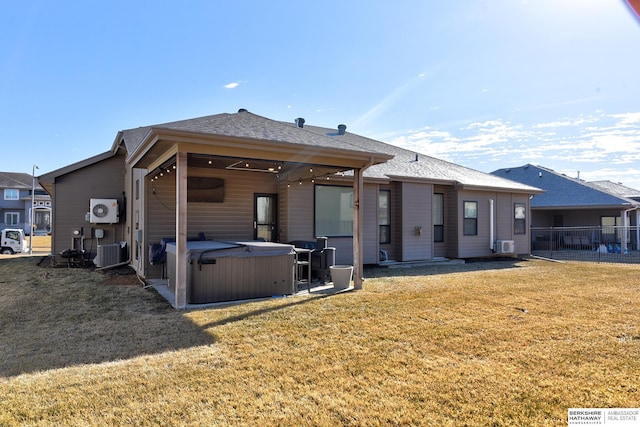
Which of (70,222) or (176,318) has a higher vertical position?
(70,222)

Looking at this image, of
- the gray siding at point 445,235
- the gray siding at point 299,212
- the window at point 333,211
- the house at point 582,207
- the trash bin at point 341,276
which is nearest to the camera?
the trash bin at point 341,276

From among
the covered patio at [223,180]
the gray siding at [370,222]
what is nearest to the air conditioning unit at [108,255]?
the covered patio at [223,180]

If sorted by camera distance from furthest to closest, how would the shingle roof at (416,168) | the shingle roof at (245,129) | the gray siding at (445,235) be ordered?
the gray siding at (445,235)
the shingle roof at (416,168)
the shingle roof at (245,129)

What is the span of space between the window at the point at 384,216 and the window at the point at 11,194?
35.3 m

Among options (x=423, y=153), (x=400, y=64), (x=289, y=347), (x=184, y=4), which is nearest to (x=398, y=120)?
(x=400, y=64)

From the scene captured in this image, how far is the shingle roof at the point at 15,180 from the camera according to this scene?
32938 millimetres

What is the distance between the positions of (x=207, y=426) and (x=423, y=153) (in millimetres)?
14580

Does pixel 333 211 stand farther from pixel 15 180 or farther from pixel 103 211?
pixel 15 180

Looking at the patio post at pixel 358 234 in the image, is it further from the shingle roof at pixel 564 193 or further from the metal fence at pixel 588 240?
the shingle roof at pixel 564 193

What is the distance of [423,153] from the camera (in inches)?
615

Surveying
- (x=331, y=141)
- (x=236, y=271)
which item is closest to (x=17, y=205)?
(x=236, y=271)

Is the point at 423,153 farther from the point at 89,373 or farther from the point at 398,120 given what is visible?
the point at 89,373

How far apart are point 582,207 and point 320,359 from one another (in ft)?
66.9

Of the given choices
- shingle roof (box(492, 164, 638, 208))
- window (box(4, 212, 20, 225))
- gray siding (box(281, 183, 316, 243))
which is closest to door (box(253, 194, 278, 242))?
Answer: gray siding (box(281, 183, 316, 243))
